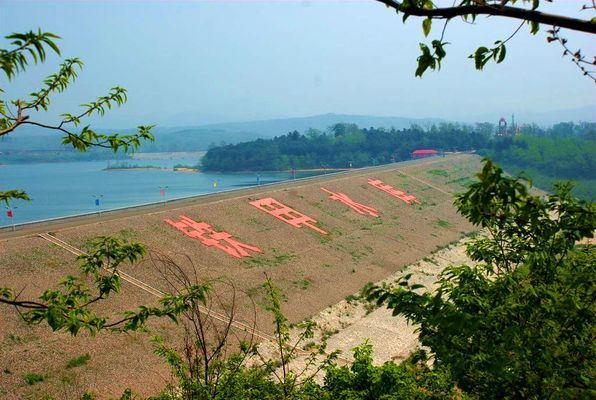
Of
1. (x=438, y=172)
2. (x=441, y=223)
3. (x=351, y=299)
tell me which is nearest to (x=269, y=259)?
(x=351, y=299)

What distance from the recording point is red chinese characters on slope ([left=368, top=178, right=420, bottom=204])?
47.9 metres

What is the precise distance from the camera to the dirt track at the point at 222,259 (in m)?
15.3

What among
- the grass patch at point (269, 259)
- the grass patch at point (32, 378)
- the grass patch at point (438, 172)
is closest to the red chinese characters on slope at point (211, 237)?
the grass patch at point (269, 259)

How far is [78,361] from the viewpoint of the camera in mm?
15438

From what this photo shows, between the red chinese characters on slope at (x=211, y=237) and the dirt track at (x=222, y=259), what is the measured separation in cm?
48

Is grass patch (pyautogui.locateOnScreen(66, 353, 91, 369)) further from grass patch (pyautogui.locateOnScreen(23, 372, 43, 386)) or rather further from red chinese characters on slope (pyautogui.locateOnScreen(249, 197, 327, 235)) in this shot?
red chinese characters on slope (pyautogui.locateOnScreen(249, 197, 327, 235))

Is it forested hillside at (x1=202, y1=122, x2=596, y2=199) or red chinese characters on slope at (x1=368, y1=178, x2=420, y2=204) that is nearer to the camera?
red chinese characters on slope at (x1=368, y1=178, x2=420, y2=204)

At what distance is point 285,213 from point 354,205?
8.29 meters

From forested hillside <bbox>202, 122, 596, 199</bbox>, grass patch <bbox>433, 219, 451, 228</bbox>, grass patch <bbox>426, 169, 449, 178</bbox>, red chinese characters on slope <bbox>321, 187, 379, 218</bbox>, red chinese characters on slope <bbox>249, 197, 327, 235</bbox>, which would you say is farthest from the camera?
forested hillside <bbox>202, 122, 596, 199</bbox>

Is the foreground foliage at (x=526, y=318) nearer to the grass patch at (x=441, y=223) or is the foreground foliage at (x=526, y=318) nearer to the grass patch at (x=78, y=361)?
the grass patch at (x=78, y=361)

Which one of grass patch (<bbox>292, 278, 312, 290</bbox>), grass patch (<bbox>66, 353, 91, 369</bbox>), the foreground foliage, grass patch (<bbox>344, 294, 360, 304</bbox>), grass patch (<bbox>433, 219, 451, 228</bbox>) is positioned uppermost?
the foreground foliage

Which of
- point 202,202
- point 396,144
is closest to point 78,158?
point 396,144

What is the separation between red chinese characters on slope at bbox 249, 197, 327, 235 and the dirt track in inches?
26.9

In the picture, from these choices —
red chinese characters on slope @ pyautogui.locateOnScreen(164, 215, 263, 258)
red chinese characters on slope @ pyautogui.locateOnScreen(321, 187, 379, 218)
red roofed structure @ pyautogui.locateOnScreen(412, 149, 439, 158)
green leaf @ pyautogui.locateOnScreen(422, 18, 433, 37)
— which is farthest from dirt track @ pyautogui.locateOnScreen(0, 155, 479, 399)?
red roofed structure @ pyautogui.locateOnScreen(412, 149, 439, 158)
